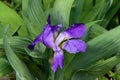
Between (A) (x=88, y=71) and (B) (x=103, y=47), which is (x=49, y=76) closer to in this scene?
(A) (x=88, y=71)

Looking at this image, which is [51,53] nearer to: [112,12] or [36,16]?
[36,16]

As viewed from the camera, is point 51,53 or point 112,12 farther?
point 112,12

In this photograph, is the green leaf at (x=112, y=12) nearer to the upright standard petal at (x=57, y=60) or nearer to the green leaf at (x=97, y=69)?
the green leaf at (x=97, y=69)

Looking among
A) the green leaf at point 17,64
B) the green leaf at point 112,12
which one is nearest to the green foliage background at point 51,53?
the green leaf at point 17,64

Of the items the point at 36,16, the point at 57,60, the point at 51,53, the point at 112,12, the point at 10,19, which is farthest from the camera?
the point at 112,12

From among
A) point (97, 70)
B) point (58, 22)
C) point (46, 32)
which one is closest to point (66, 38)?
point (46, 32)

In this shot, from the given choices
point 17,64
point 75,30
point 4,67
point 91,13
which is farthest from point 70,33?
point 91,13

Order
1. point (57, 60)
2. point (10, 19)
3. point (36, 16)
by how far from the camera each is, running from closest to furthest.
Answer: point (57, 60), point (36, 16), point (10, 19)

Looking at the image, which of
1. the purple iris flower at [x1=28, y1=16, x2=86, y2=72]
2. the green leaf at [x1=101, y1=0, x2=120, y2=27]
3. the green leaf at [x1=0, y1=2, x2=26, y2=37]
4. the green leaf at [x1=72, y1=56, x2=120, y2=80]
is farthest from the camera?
the green leaf at [x1=101, y1=0, x2=120, y2=27]

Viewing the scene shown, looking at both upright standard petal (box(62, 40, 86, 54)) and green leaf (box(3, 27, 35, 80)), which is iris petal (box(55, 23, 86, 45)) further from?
green leaf (box(3, 27, 35, 80))

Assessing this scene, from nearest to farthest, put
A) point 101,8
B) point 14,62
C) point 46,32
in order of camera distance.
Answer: point 46,32
point 14,62
point 101,8

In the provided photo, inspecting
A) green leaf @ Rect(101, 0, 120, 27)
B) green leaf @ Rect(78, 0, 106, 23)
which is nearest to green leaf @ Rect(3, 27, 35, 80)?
green leaf @ Rect(78, 0, 106, 23)
